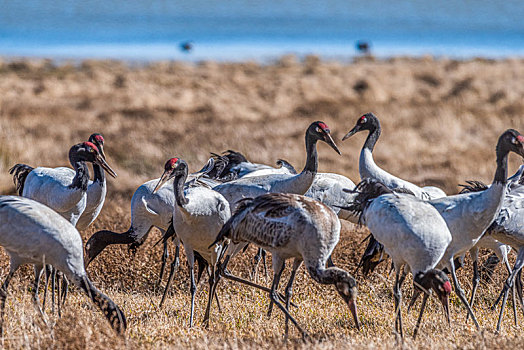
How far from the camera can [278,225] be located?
5.35m

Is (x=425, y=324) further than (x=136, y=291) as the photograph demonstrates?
No

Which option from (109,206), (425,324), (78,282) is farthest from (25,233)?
(109,206)

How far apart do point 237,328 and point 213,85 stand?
21.6m

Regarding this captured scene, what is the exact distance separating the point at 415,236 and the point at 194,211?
5.68ft

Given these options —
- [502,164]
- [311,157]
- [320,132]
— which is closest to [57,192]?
[311,157]

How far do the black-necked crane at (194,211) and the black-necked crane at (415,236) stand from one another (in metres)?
1.26

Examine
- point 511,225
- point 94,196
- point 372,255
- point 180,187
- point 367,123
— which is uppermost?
point 367,123

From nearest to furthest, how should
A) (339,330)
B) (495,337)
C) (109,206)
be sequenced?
(495,337), (339,330), (109,206)

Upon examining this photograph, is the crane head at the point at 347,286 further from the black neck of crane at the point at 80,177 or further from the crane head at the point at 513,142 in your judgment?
the black neck of crane at the point at 80,177

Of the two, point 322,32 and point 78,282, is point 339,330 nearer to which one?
point 78,282

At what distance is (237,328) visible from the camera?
5641 mm

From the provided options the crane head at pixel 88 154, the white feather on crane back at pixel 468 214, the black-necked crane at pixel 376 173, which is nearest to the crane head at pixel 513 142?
the white feather on crane back at pixel 468 214

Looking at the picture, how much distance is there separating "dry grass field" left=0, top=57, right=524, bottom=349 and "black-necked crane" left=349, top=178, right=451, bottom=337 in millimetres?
389

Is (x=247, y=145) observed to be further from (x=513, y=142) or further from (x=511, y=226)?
(x=513, y=142)
